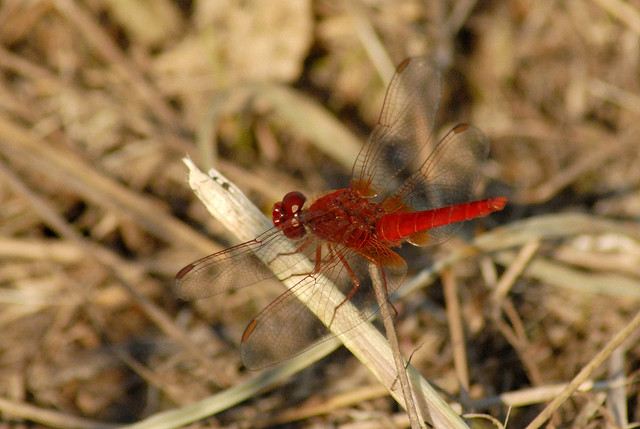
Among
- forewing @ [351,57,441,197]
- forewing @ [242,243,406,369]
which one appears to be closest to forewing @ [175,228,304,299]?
forewing @ [242,243,406,369]

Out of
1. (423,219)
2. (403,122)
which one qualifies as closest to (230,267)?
(423,219)

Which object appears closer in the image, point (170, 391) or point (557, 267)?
point (170, 391)

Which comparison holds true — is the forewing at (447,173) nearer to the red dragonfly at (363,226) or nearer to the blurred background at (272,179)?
the red dragonfly at (363,226)

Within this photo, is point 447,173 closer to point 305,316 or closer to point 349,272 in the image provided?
point 349,272

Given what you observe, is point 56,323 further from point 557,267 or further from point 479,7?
point 479,7

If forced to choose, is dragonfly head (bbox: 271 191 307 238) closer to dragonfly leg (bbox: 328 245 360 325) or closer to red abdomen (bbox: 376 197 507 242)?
dragonfly leg (bbox: 328 245 360 325)

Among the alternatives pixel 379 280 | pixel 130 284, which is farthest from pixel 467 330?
pixel 130 284
